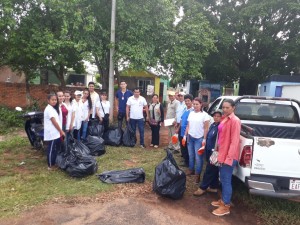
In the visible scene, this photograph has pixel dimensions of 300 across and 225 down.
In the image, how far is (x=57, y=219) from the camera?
3.66 m

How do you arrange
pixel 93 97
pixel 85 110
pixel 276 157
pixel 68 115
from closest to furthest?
pixel 276 157
pixel 68 115
pixel 85 110
pixel 93 97

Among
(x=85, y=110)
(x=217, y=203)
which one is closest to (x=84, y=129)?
(x=85, y=110)

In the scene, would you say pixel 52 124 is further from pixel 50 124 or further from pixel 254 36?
pixel 254 36

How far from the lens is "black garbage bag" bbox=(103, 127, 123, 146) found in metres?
7.62

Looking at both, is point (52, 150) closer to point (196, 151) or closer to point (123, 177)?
point (123, 177)

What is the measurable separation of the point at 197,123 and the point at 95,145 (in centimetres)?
273

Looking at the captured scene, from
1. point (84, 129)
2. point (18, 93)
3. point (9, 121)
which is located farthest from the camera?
point (18, 93)

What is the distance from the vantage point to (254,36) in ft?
58.7

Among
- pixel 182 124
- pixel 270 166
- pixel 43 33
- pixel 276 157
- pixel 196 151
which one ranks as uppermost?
pixel 43 33

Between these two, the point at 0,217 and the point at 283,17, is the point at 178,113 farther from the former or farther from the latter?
the point at 283,17

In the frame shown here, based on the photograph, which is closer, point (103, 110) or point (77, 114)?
point (77, 114)

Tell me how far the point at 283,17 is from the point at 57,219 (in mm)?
18786

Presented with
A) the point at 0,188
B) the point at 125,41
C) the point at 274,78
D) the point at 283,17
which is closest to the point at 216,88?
the point at 274,78

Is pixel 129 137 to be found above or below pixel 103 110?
below
